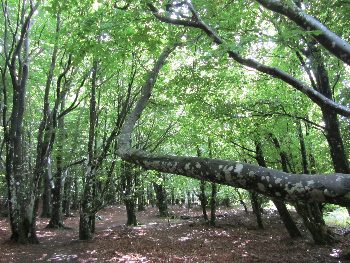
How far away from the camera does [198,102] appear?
11016mm

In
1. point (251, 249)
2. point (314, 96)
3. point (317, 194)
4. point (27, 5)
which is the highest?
point (27, 5)

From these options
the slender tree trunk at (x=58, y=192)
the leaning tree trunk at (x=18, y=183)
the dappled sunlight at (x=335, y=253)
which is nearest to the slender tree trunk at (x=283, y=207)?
the dappled sunlight at (x=335, y=253)

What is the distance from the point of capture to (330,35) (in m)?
4.44

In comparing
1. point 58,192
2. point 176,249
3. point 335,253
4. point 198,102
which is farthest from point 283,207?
point 58,192

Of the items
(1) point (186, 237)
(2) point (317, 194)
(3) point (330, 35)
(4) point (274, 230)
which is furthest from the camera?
(4) point (274, 230)

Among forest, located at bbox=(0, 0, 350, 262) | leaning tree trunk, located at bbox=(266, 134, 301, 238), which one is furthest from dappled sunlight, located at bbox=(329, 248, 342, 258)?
leaning tree trunk, located at bbox=(266, 134, 301, 238)

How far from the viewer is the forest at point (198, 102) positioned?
444 cm

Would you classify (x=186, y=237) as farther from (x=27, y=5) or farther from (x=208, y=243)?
(x=27, y=5)

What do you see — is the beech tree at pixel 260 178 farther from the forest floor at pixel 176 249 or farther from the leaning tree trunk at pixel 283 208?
the leaning tree trunk at pixel 283 208

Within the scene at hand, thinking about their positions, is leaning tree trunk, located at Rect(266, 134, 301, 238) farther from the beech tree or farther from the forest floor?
the beech tree

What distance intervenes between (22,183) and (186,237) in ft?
29.2

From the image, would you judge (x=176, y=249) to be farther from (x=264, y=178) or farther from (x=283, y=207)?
(x=264, y=178)

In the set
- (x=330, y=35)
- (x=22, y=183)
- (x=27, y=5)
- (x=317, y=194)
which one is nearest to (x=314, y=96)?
(x=330, y=35)

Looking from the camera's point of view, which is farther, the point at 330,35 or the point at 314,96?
the point at 314,96
